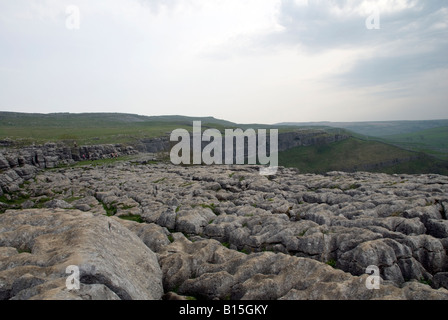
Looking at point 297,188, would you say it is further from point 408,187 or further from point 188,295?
point 188,295

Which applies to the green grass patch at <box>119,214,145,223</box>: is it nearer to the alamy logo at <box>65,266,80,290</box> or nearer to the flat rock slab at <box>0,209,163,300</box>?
the flat rock slab at <box>0,209,163,300</box>

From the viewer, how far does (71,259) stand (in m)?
16.6

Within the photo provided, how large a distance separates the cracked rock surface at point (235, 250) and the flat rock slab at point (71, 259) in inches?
2.8

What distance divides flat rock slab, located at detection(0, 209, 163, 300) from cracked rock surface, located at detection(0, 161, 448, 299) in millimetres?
71

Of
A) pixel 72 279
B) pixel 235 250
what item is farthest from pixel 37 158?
pixel 72 279

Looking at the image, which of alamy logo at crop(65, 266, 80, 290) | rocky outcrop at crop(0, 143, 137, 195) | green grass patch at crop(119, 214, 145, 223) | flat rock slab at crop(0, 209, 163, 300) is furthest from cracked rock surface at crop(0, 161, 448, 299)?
rocky outcrop at crop(0, 143, 137, 195)

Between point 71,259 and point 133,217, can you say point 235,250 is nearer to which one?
point 71,259

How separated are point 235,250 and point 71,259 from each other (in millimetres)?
18335

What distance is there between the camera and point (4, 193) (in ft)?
196

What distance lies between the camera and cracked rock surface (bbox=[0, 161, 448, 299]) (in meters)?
17.2

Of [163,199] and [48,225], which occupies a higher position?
[48,225]
